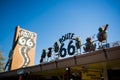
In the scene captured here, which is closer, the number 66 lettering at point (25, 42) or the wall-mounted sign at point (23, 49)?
the wall-mounted sign at point (23, 49)

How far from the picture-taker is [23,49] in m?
26.3

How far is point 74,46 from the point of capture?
12.4 metres

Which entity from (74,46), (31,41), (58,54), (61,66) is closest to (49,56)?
(58,54)

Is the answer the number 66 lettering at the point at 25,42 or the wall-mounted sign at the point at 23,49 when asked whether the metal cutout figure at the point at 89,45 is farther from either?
the number 66 lettering at the point at 25,42

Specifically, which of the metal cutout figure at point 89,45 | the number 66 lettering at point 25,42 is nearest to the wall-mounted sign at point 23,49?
the number 66 lettering at point 25,42

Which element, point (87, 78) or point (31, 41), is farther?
point (31, 41)

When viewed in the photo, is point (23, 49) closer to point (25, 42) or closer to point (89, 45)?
point (25, 42)

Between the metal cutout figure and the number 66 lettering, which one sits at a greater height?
the number 66 lettering

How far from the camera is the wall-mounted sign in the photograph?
25203 mm

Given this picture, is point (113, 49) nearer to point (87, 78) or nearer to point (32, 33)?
point (87, 78)

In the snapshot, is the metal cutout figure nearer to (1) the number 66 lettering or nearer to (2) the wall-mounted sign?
(2) the wall-mounted sign

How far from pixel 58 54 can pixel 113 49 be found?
23.0ft

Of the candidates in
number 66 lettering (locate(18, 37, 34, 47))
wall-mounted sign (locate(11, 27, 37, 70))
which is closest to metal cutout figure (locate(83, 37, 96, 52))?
wall-mounted sign (locate(11, 27, 37, 70))

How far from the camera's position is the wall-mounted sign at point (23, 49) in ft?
82.7
